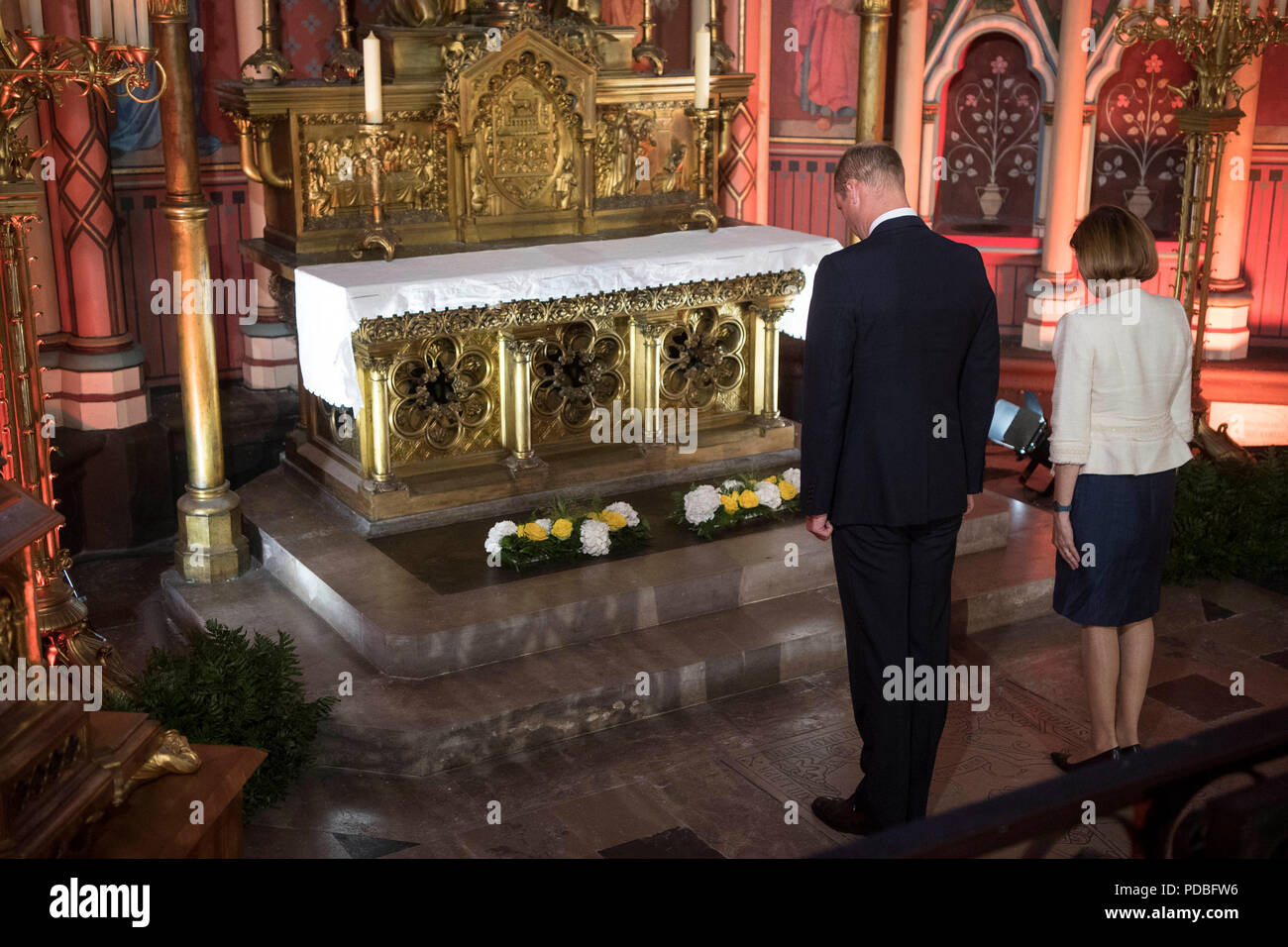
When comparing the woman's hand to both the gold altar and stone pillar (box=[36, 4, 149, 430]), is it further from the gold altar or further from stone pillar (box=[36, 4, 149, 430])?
stone pillar (box=[36, 4, 149, 430])

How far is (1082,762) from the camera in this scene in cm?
501

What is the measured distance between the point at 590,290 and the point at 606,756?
2.41 metres

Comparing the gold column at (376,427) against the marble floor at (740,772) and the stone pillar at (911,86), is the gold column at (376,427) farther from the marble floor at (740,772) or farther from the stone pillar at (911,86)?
the stone pillar at (911,86)

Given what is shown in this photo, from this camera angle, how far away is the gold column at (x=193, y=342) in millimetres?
5984

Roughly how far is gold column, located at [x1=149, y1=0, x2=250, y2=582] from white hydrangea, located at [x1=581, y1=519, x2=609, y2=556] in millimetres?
1571

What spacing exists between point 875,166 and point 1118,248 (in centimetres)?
90

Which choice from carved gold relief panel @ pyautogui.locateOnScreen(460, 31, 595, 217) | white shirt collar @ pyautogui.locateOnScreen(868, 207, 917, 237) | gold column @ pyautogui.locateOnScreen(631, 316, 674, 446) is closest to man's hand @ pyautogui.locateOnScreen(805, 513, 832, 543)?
white shirt collar @ pyautogui.locateOnScreen(868, 207, 917, 237)

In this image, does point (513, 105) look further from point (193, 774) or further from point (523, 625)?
point (193, 774)

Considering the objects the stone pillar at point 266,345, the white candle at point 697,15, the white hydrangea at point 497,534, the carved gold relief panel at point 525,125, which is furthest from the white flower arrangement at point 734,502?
the stone pillar at point 266,345

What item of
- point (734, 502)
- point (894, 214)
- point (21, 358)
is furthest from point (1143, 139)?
point (21, 358)

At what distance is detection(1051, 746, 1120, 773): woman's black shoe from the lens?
4883 mm

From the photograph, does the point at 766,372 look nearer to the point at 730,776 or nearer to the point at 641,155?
the point at 641,155

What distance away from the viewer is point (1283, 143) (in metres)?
9.85
